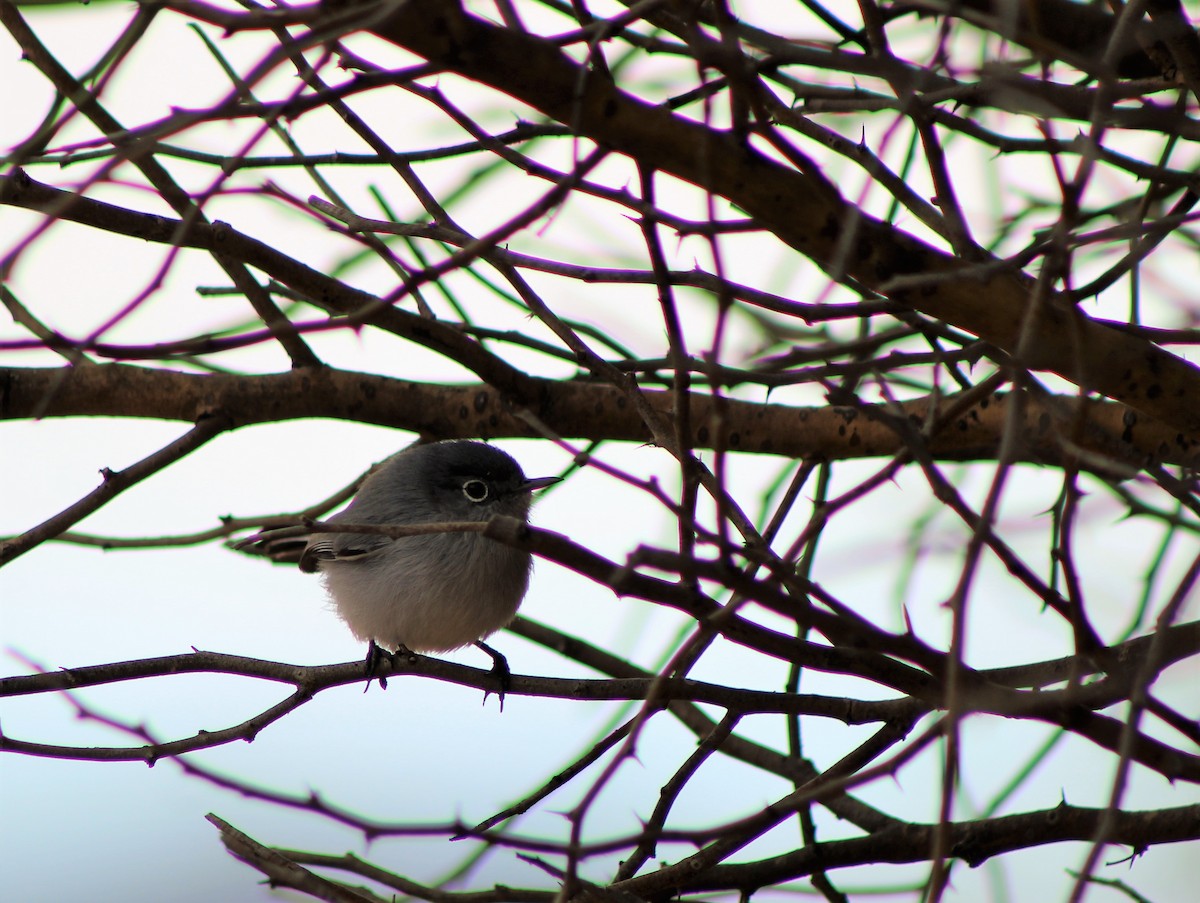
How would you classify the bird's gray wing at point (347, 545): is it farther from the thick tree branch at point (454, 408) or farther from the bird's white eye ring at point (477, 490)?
the thick tree branch at point (454, 408)

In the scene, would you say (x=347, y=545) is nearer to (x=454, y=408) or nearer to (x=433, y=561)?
(x=433, y=561)

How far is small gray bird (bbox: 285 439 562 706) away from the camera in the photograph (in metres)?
5.02

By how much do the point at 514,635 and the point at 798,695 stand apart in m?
2.03

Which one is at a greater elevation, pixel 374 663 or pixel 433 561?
pixel 433 561

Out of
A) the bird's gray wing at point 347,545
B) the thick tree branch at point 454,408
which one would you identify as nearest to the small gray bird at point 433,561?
the bird's gray wing at point 347,545

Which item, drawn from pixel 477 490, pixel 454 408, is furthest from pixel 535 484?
pixel 454 408

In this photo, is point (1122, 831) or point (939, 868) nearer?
point (939, 868)

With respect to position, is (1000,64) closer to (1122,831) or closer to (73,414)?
(1122,831)

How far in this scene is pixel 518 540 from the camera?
Answer: 1890mm

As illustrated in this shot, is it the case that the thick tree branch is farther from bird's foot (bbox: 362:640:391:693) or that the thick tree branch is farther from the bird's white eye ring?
the bird's white eye ring

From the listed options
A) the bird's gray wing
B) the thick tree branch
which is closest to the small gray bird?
the bird's gray wing

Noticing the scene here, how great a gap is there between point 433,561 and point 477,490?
2.37 ft

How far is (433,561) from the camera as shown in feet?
16.8

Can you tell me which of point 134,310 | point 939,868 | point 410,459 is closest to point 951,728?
point 939,868
